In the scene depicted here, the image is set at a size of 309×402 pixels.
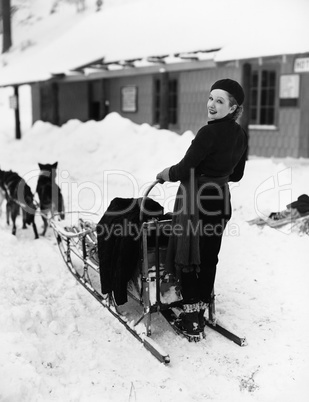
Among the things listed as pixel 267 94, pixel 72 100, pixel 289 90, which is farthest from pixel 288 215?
pixel 72 100

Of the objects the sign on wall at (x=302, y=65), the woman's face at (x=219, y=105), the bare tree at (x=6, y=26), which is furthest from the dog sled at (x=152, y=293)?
the bare tree at (x=6, y=26)

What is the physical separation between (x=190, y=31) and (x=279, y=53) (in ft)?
20.3

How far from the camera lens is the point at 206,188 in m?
3.62

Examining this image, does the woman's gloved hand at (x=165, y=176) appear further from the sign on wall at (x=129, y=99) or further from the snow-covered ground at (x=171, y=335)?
the sign on wall at (x=129, y=99)

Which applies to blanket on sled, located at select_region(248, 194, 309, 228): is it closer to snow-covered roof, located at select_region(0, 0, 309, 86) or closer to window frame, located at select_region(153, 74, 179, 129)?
snow-covered roof, located at select_region(0, 0, 309, 86)

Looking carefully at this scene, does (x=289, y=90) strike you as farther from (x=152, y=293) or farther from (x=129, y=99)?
(x=152, y=293)

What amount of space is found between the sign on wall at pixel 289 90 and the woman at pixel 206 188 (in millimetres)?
9376

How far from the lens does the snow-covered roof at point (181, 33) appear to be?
407 inches

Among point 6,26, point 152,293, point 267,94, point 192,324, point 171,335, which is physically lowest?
point 171,335

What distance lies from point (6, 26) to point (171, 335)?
33187 millimetres

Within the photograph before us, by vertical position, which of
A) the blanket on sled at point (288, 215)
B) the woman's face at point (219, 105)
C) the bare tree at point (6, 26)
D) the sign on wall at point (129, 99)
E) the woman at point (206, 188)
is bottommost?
the blanket on sled at point (288, 215)

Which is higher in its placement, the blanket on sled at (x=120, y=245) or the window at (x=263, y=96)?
the window at (x=263, y=96)

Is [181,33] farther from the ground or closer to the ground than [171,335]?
farther from the ground

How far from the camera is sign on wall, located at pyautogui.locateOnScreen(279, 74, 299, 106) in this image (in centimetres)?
1230
